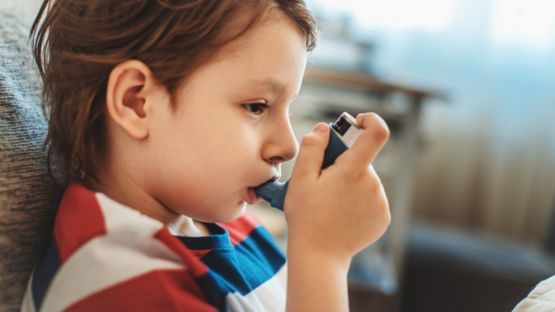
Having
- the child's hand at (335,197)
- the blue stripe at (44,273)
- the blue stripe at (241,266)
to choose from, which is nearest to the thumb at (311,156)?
the child's hand at (335,197)

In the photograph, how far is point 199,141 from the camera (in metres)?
0.56

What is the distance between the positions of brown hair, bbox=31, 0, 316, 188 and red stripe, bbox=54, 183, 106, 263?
78 mm

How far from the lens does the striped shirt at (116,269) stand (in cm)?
46

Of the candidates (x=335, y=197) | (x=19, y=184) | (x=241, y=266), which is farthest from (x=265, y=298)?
(x=19, y=184)

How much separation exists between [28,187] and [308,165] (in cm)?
27

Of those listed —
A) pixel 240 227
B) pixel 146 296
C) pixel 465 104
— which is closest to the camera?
pixel 146 296

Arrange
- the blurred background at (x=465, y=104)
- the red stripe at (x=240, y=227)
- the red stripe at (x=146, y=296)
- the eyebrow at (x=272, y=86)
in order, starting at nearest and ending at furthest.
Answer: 1. the red stripe at (x=146, y=296)
2. the eyebrow at (x=272, y=86)
3. the red stripe at (x=240, y=227)
4. the blurred background at (x=465, y=104)

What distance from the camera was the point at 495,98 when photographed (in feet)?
7.09

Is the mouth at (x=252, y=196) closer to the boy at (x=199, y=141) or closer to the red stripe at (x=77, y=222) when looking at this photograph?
the boy at (x=199, y=141)

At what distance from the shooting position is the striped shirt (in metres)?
0.46

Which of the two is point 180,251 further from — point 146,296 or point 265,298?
point 265,298

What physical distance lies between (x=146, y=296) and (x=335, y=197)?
0.19m

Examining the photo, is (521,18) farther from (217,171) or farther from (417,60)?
(217,171)

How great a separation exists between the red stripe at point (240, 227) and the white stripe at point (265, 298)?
0.06m
